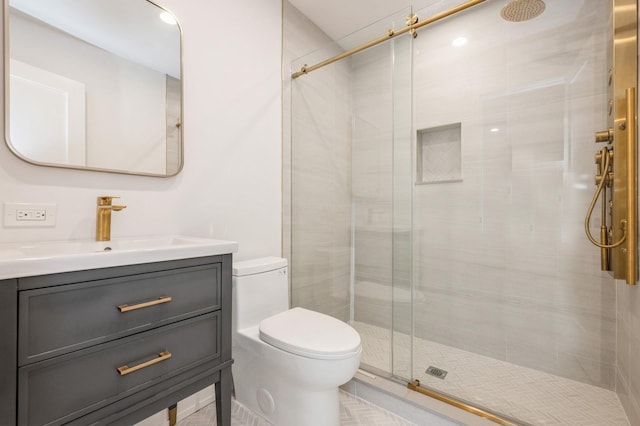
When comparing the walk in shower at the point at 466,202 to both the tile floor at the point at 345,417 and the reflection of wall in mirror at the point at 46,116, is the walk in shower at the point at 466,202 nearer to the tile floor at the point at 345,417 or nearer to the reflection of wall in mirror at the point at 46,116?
the tile floor at the point at 345,417

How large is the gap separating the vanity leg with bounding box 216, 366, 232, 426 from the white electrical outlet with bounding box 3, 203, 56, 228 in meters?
0.88

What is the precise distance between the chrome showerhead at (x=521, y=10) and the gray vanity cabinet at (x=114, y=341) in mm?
2196

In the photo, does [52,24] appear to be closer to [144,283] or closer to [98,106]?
[98,106]

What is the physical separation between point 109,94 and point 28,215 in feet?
1.94

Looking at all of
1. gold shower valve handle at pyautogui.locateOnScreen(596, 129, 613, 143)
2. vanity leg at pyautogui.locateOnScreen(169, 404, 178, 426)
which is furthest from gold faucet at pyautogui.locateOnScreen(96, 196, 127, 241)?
gold shower valve handle at pyautogui.locateOnScreen(596, 129, 613, 143)

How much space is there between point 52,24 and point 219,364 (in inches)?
57.7

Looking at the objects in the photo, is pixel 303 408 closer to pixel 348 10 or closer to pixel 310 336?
pixel 310 336

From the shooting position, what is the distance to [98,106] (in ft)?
4.21

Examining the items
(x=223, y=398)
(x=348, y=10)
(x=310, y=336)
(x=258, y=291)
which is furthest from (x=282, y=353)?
(x=348, y=10)

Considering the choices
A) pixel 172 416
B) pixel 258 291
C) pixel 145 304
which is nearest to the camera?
pixel 145 304

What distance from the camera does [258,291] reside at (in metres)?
1.58

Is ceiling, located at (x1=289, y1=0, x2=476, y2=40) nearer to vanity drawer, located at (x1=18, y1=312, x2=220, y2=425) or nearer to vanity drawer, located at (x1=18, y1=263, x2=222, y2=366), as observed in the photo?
vanity drawer, located at (x1=18, y1=263, x2=222, y2=366)

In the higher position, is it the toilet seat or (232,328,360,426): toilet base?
the toilet seat

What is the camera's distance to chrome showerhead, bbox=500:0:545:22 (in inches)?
70.6
